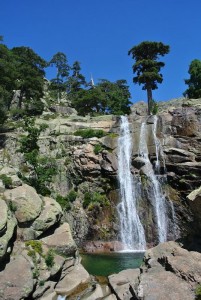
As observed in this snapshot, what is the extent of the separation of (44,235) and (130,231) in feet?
55.2

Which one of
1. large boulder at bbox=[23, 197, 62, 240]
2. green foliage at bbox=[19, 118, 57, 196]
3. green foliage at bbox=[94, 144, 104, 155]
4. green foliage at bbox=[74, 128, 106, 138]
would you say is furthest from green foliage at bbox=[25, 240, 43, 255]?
green foliage at bbox=[74, 128, 106, 138]

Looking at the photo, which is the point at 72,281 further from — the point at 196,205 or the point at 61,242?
the point at 196,205

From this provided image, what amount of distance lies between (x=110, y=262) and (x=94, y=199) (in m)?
13.2

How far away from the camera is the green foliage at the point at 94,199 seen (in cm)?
4550

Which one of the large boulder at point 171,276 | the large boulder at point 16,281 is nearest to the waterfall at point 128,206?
the large boulder at point 16,281

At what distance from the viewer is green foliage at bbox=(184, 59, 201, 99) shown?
256 ft

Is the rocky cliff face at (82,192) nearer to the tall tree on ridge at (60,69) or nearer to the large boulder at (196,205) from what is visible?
the large boulder at (196,205)

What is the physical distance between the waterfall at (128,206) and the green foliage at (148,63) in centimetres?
1966

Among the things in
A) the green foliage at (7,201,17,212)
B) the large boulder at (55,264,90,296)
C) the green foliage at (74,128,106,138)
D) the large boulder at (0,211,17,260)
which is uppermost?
the green foliage at (74,128,106,138)

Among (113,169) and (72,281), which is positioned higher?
(113,169)

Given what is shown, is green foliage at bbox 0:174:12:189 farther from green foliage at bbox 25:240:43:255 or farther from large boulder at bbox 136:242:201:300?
large boulder at bbox 136:242:201:300

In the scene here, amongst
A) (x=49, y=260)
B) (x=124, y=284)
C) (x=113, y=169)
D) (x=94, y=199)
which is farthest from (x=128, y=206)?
(x=124, y=284)

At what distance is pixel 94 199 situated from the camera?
45.7 metres

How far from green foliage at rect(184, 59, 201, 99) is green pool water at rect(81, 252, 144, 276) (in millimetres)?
47939
